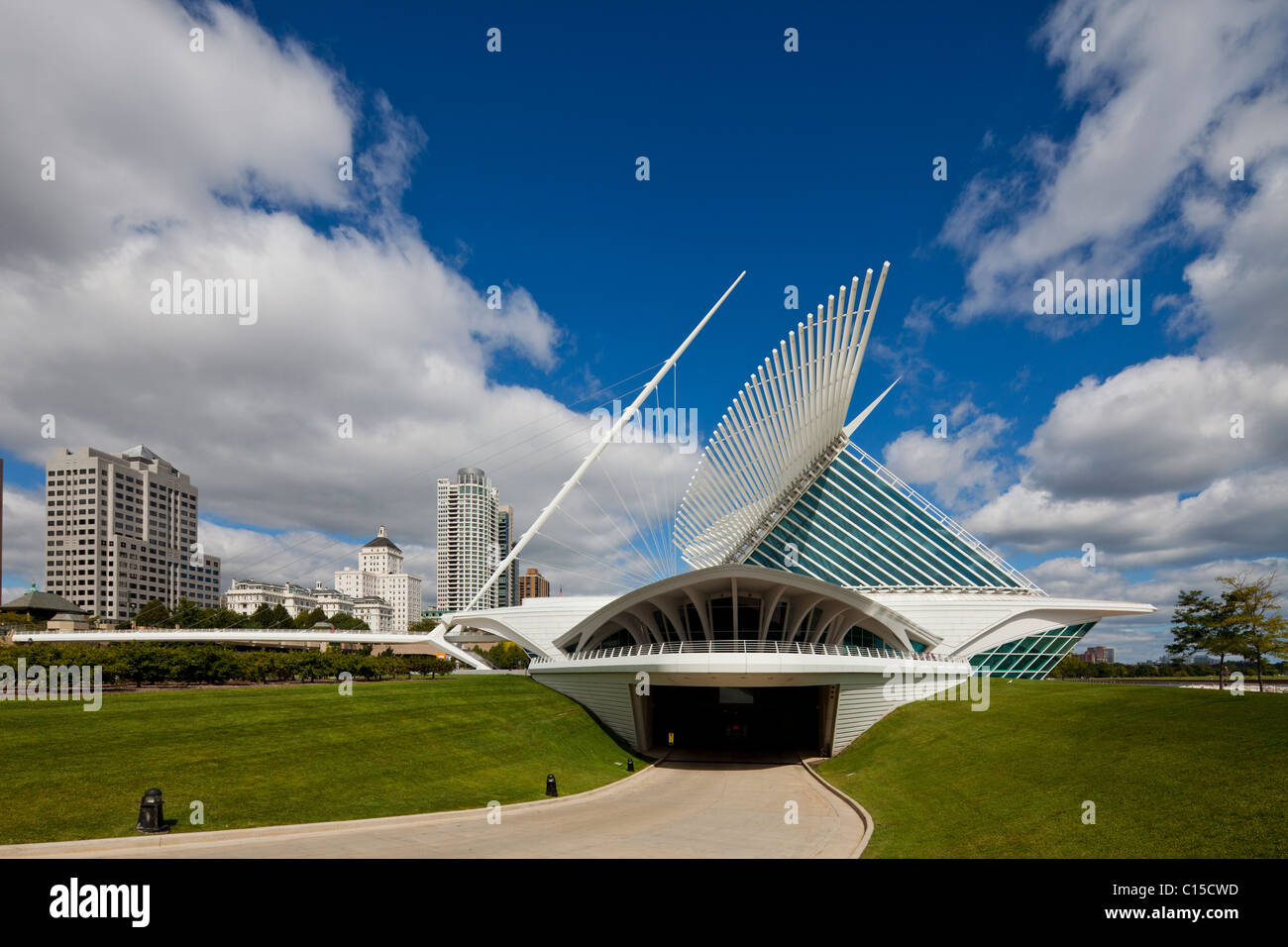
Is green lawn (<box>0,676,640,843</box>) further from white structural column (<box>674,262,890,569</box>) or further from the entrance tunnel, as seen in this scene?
white structural column (<box>674,262,890,569</box>)

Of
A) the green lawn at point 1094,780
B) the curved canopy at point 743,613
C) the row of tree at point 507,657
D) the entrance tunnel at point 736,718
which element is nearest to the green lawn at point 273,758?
the curved canopy at point 743,613

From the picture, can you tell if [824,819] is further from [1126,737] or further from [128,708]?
[128,708]

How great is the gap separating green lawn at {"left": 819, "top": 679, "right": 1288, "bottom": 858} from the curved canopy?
31.7 feet

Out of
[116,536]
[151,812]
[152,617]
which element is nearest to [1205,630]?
[151,812]

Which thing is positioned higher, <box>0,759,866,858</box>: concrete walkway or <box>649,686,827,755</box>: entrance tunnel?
<box>0,759,866,858</box>: concrete walkway

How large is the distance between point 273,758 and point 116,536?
171 meters

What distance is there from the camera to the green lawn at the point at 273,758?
16.1 meters

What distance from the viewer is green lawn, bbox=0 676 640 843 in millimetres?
16094

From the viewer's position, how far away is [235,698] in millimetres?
26906

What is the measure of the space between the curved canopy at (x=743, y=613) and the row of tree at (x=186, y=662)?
14.2 meters

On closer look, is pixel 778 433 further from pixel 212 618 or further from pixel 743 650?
pixel 212 618

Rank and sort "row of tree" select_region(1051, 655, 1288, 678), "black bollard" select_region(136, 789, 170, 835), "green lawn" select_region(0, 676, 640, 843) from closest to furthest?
"black bollard" select_region(136, 789, 170, 835) < "green lawn" select_region(0, 676, 640, 843) < "row of tree" select_region(1051, 655, 1288, 678)

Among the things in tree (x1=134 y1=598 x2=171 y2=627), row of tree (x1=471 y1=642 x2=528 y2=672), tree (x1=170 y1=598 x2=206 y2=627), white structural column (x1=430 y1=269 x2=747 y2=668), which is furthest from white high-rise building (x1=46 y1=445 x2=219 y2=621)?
white structural column (x1=430 y1=269 x2=747 y2=668)
